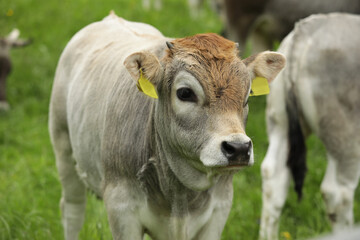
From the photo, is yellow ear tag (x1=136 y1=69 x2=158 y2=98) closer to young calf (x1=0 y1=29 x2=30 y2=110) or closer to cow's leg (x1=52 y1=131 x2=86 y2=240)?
cow's leg (x1=52 y1=131 x2=86 y2=240)

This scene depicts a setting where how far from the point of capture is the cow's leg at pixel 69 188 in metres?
4.27

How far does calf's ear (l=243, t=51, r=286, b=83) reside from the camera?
308 centimetres

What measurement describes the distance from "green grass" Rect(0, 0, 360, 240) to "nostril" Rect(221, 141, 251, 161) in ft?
6.35

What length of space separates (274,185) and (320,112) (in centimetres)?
73

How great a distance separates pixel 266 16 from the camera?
25.7ft

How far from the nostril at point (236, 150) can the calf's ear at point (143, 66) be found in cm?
53

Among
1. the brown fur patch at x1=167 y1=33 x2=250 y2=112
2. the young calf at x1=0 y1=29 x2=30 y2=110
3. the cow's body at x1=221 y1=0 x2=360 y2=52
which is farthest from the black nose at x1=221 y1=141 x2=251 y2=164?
the young calf at x1=0 y1=29 x2=30 y2=110

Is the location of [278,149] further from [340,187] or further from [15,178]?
[15,178]

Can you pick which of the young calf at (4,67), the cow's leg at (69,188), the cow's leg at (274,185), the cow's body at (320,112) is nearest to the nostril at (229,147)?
the cow's leg at (69,188)

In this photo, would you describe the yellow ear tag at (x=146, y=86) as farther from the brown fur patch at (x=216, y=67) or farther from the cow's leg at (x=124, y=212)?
the cow's leg at (x=124, y=212)

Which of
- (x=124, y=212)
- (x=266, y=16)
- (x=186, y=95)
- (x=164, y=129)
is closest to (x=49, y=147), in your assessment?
(x=266, y=16)

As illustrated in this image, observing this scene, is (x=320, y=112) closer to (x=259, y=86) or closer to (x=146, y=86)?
(x=259, y=86)

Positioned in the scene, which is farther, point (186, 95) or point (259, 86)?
point (259, 86)

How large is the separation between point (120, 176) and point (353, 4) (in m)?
4.65
